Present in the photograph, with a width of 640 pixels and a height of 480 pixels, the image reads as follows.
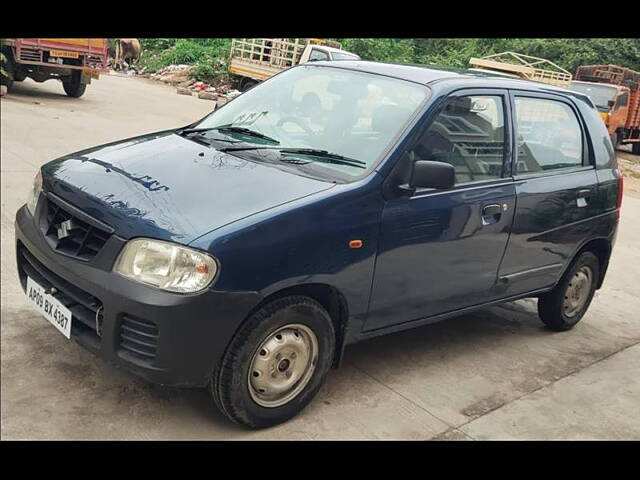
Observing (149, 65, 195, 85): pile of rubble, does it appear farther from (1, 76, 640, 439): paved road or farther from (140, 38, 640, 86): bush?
(1, 76, 640, 439): paved road

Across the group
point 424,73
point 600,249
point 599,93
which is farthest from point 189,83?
point 424,73

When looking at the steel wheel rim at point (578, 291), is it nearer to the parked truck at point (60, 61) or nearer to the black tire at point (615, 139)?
the parked truck at point (60, 61)

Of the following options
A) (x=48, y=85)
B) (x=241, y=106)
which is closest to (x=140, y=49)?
(x=48, y=85)

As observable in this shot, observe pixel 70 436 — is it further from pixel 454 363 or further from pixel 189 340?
pixel 454 363

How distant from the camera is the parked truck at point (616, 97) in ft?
61.2

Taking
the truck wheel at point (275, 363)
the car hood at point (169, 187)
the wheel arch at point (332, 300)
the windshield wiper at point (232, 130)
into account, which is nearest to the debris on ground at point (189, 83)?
the windshield wiper at point (232, 130)

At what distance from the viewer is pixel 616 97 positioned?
18703mm

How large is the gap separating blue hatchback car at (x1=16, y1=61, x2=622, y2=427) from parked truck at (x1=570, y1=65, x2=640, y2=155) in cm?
1418

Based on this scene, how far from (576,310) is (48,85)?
1646 cm

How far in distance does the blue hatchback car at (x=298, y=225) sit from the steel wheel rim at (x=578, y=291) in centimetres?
44

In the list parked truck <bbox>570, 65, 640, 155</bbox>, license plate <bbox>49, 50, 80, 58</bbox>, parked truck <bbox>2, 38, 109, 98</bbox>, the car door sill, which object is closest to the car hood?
the car door sill

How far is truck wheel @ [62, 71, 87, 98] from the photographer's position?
15.4 metres

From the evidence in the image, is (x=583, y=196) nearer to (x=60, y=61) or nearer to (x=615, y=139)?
(x=60, y=61)

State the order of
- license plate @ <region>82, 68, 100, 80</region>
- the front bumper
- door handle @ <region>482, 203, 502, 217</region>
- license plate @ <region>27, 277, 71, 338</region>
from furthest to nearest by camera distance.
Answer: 1. license plate @ <region>82, 68, 100, 80</region>
2. door handle @ <region>482, 203, 502, 217</region>
3. license plate @ <region>27, 277, 71, 338</region>
4. the front bumper
